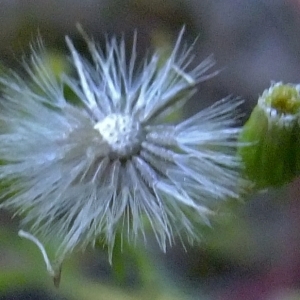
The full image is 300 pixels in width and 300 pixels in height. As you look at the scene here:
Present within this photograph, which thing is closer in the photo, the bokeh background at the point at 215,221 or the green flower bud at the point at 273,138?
the green flower bud at the point at 273,138

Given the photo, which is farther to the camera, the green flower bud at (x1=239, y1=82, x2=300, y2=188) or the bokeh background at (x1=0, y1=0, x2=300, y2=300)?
the bokeh background at (x1=0, y1=0, x2=300, y2=300)

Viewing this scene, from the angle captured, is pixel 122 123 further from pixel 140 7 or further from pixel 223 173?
pixel 140 7

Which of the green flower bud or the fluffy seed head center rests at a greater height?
the fluffy seed head center

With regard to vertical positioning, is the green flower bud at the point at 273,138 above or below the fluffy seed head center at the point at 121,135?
below
